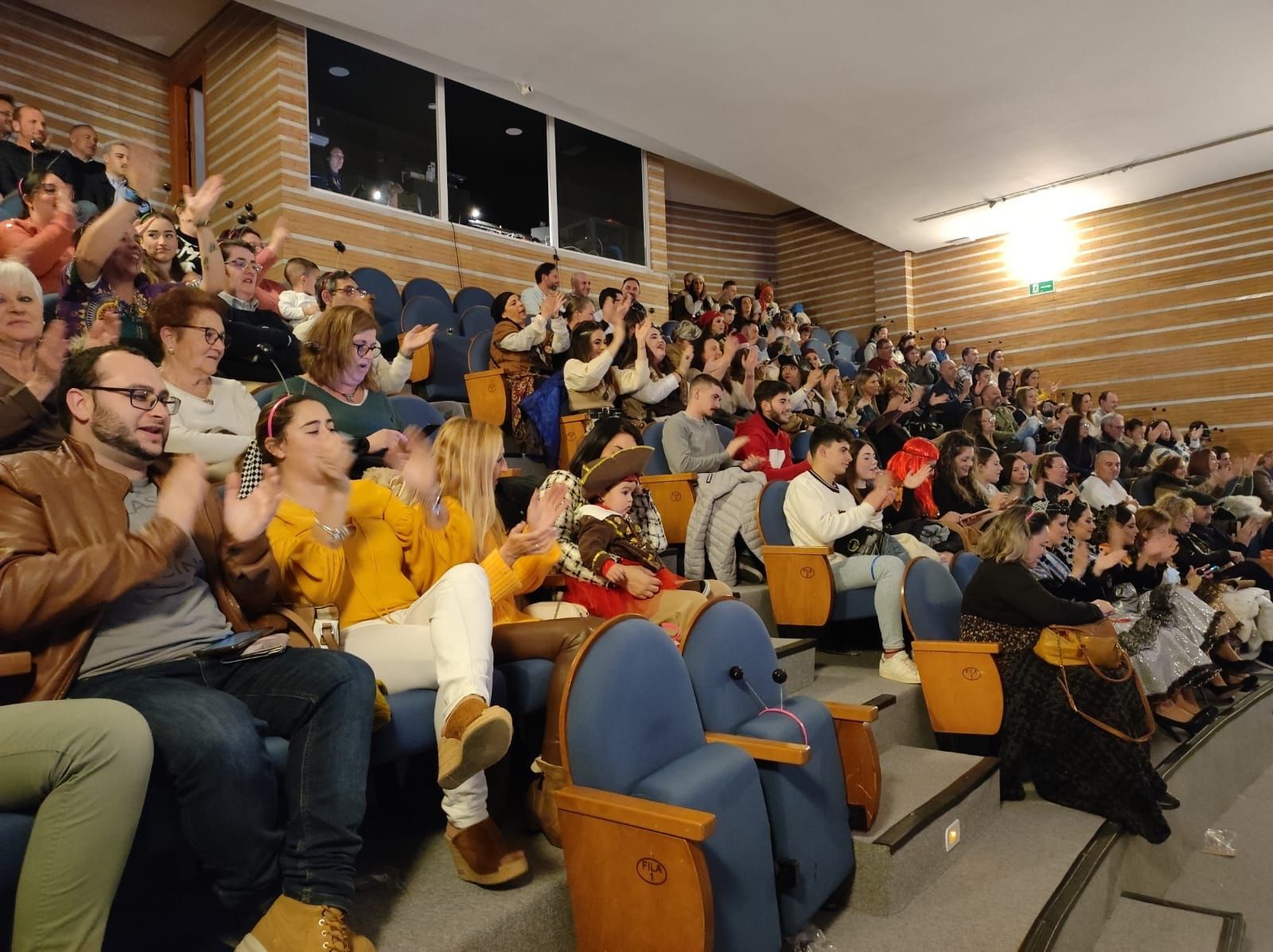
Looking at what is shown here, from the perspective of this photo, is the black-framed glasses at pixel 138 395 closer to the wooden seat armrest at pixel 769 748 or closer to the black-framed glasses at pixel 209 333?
the black-framed glasses at pixel 209 333

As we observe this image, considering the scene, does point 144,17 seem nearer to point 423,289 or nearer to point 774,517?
point 423,289

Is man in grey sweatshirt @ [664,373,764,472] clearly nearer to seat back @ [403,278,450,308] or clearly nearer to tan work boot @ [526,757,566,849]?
tan work boot @ [526,757,566,849]

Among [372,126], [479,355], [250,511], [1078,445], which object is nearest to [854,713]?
[250,511]

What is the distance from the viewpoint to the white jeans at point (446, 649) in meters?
1.43

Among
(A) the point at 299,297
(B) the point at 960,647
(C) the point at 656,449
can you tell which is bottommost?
(B) the point at 960,647

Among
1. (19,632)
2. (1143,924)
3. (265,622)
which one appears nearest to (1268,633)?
(1143,924)

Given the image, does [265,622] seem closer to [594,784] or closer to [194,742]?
[194,742]

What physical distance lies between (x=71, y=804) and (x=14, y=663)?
237 millimetres

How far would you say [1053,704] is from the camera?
2.51 m

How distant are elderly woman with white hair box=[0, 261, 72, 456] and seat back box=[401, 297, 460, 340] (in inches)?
89.6

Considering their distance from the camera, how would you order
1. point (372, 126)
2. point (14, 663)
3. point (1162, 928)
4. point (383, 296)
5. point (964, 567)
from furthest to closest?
point (372, 126) → point (383, 296) → point (964, 567) → point (1162, 928) → point (14, 663)

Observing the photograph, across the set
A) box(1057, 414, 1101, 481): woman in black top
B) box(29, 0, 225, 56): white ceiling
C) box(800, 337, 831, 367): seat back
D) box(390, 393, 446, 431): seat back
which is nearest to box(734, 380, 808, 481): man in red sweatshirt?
box(390, 393, 446, 431): seat back

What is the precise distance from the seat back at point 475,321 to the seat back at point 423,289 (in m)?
0.35

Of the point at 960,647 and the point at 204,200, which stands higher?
the point at 204,200
